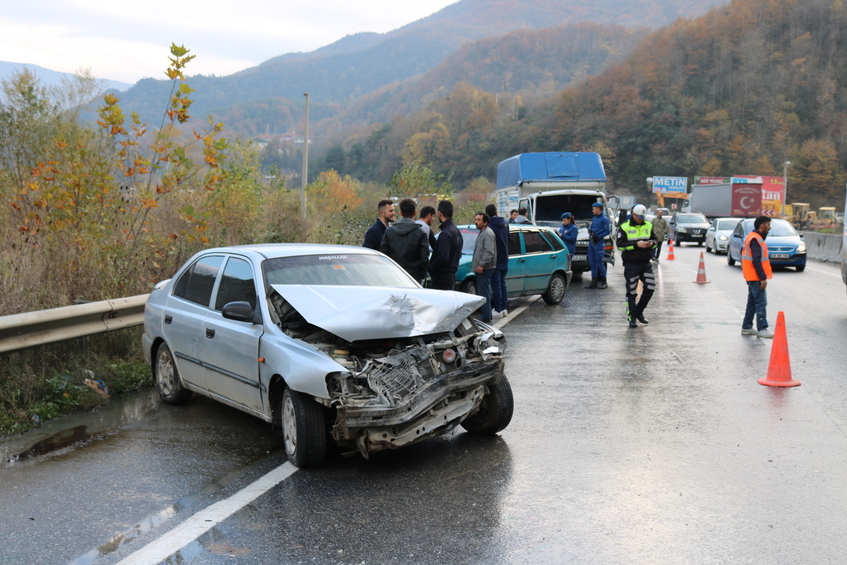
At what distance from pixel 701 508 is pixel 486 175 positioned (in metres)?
108

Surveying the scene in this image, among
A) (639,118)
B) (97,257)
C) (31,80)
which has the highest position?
(639,118)

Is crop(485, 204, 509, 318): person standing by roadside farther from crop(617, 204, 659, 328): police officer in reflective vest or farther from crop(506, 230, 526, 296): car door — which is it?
crop(617, 204, 659, 328): police officer in reflective vest

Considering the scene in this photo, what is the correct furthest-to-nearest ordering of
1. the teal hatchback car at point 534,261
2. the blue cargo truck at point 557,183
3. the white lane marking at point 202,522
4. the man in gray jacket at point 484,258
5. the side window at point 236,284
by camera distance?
the blue cargo truck at point 557,183
the teal hatchback car at point 534,261
the man in gray jacket at point 484,258
the side window at point 236,284
the white lane marking at point 202,522

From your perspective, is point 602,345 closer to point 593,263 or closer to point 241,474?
point 241,474

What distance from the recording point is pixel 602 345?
1076 centimetres

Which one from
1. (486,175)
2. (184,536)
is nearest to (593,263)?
(184,536)

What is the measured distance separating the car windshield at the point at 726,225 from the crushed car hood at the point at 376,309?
29955 mm

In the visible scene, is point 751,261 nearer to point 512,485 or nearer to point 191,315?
point 512,485

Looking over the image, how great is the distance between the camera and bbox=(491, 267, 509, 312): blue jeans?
13.2 metres

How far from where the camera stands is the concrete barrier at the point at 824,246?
28719 mm

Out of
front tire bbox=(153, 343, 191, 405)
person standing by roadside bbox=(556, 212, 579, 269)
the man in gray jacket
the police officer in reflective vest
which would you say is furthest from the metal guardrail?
person standing by roadside bbox=(556, 212, 579, 269)

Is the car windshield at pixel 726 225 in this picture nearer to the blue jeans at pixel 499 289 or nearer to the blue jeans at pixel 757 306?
the blue jeans at pixel 499 289

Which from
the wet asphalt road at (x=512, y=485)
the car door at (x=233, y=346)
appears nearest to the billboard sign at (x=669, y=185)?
the wet asphalt road at (x=512, y=485)

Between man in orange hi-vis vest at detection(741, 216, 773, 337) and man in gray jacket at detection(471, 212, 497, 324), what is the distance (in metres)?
3.54
